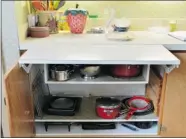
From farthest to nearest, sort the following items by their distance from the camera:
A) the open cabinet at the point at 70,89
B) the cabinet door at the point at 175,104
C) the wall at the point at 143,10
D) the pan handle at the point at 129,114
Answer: the wall at the point at 143,10 → the pan handle at the point at 129,114 → the cabinet door at the point at 175,104 → the open cabinet at the point at 70,89

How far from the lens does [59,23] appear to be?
1.82 meters

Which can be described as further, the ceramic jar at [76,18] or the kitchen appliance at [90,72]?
the ceramic jar at [76,18]

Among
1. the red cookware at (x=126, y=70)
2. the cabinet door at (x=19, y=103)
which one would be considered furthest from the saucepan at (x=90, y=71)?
the cabinet door at (x=19, y=103)

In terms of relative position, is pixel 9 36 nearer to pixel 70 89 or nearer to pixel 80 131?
pixel 70 89

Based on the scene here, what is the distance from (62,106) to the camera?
5.20 ft

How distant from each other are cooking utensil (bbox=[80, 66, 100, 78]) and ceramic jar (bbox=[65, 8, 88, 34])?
1.31 feet

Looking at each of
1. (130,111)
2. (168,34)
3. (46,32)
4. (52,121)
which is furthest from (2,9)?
(168,34)

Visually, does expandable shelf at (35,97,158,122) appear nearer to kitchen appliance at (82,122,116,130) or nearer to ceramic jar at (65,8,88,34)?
kitchen appliance at (82,122,116,130)

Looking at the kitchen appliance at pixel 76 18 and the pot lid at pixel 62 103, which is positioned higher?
the kitchen appliance at pixel 76 18

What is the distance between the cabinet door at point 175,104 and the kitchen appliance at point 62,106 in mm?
604

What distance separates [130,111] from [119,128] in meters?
0.16

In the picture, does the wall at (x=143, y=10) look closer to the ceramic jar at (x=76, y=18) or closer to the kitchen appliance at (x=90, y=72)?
the ceramic jar at (x=76, y=18)

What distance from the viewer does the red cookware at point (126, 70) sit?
1.41m

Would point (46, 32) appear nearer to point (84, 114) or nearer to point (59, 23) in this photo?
point (59, 23)
